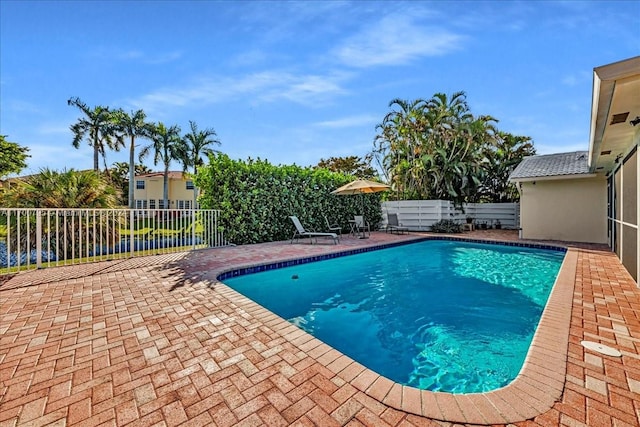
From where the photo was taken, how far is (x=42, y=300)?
3887 millimetres

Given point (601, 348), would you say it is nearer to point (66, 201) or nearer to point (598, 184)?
point (66, 201)

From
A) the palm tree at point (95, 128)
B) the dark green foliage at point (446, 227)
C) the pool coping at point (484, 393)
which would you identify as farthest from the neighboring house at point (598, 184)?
the palm tree at point (95, 128)

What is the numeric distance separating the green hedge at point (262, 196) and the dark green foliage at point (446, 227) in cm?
545

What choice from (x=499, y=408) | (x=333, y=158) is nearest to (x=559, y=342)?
(x=499, y=408)

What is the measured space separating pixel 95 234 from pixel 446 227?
45.2 feet

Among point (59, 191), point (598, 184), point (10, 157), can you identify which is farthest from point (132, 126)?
point (598, 184)

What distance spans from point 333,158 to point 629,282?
2837 cm

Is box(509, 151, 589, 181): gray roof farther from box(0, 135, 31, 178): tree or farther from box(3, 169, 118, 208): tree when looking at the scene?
box(0, 135, 31, 178): tree

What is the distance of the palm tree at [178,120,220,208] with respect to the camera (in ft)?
91.0

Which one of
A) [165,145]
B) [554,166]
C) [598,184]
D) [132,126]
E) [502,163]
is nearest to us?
[598,184]

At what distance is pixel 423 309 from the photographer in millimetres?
4668

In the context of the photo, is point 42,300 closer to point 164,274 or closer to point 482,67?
point 164,274

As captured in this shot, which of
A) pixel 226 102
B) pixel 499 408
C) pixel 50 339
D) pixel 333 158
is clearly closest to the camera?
pixel 499 408

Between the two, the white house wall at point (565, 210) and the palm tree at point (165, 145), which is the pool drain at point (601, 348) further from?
the palm tree at point (165, 145)
